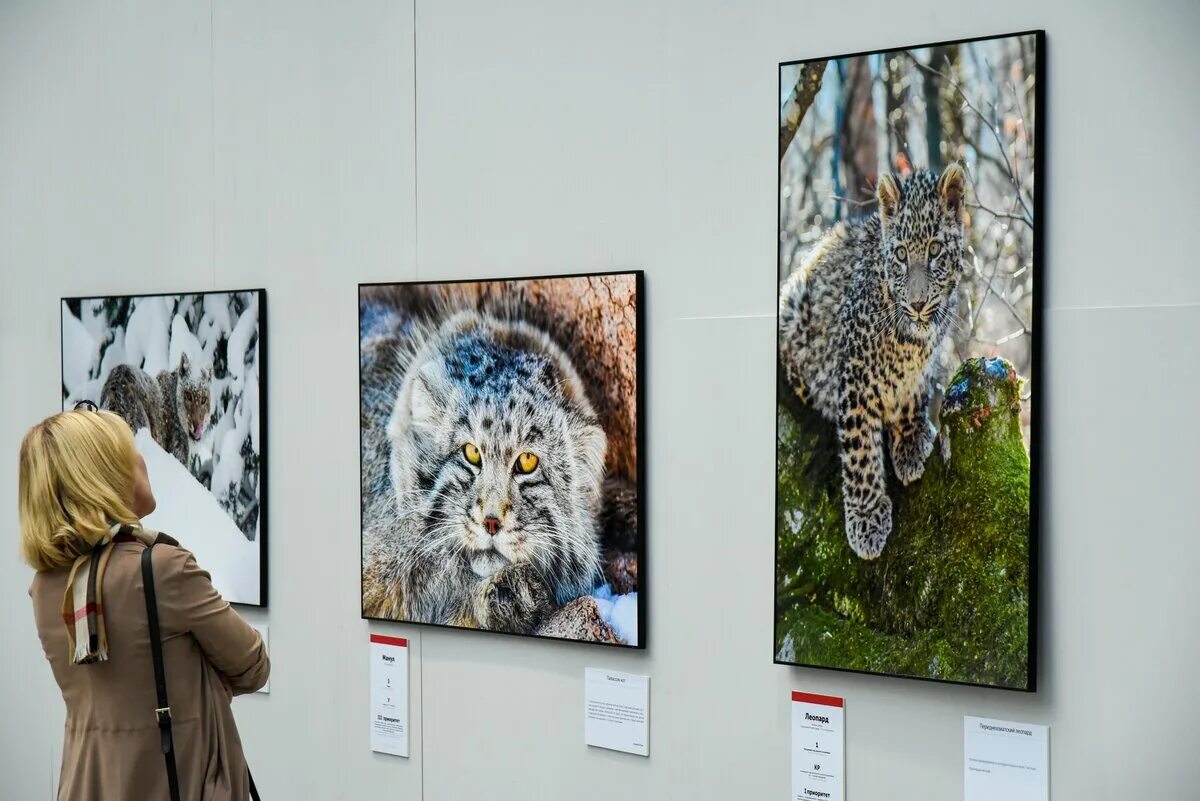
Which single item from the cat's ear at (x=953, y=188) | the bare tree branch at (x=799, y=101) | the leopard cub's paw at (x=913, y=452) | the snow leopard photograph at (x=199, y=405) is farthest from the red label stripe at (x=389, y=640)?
the cat's ear at (x=953, y=188)

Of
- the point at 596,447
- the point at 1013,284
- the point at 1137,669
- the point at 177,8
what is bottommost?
the point at 1137,669

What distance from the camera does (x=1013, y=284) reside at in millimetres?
2203

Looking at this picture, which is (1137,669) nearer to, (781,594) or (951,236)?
(781,594)

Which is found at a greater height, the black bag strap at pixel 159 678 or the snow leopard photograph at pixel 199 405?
the snow leopard photograph at pixel 199 405

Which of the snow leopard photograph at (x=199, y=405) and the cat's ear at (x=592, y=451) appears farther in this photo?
the snow leopard photograph at (x=199, y=405)

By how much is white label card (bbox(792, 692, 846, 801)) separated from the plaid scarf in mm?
1385

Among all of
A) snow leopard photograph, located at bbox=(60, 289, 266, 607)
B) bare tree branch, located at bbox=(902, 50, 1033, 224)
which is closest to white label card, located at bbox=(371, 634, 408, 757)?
snow leopard photograph, located at bbox=(60, 289, 266, 607)

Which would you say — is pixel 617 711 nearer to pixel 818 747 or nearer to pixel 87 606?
pixel 818 747

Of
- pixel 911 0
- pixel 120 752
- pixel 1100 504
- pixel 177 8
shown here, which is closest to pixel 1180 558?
pixel 1100 504

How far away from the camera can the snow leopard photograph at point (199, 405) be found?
3.22 metres

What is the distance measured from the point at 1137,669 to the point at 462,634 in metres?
1.54

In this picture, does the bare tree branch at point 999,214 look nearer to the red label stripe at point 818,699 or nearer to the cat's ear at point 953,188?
the cat's ear at point 953,188

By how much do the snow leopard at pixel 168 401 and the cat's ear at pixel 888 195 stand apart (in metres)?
1.92

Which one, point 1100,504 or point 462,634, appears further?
point 462,634
